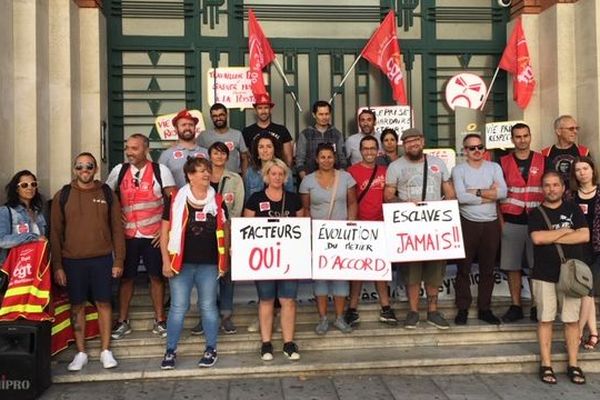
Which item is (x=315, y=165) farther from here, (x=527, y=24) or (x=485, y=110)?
(x=527, y=24)

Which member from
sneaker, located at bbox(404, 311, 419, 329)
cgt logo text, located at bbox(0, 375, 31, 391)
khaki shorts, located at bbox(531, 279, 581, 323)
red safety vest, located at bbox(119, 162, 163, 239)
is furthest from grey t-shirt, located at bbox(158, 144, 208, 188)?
khaki shorts, located at bbox(531, 279, 581, 323)

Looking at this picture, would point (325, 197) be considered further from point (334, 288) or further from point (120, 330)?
point (120, 330)

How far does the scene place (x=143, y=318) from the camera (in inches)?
258

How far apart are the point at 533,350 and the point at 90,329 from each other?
4607 millimetres

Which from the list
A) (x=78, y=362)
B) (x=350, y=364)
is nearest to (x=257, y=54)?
(x=350, y=364)

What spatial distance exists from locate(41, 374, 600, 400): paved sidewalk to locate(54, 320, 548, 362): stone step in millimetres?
529

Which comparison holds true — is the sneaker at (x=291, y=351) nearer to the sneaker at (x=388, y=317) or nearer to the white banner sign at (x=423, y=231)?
the sneaker at (x=388, y=317)

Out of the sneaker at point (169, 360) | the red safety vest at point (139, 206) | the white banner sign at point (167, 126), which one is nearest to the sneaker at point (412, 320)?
the sneaker at point (169, 360)

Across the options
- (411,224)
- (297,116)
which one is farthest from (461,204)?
(297,116)

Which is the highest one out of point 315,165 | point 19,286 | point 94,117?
point 94,117

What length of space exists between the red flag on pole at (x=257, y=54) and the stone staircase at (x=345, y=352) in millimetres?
3318

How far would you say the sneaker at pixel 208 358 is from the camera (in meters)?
5.69

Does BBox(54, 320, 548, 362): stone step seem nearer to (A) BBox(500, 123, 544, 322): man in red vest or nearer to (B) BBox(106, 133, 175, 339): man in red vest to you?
(B) BBox(106, 133, 175, 339): man in red vest

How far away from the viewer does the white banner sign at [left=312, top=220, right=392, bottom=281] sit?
5.97 metres
